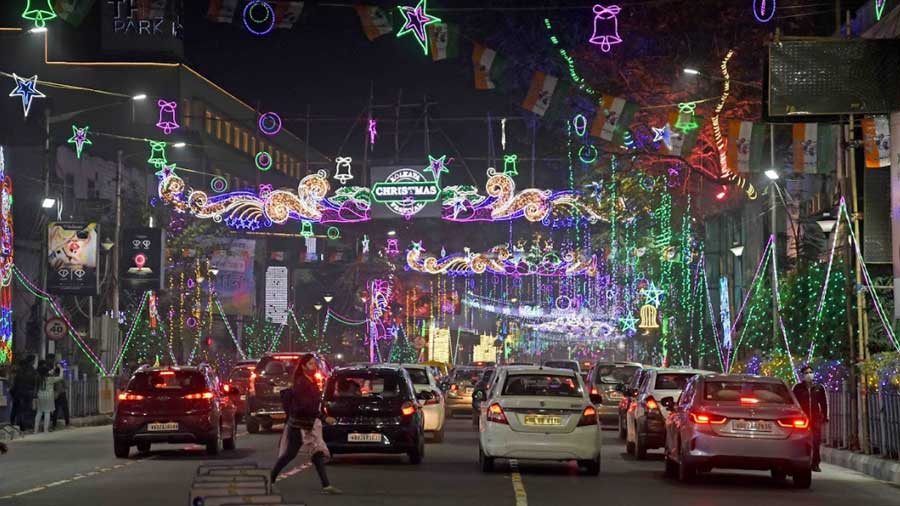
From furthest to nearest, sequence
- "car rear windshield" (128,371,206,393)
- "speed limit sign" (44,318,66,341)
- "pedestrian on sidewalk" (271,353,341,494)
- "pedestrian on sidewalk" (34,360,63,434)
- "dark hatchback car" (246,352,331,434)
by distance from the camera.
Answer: "speed limit sign" (44,318,66,341) < "pedestrian on sidewalk" (34,360,63,434) < "dark hatchback car" (246,352,331,434) < "car rear windshield" (128,371,206,393) < "pedestrian on sidewalk" (271,353,341,494)

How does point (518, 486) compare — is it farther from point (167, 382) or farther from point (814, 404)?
point (167, 382)

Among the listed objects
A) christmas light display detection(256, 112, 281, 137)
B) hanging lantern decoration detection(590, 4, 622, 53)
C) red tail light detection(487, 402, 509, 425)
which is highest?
hanging lantern decoration detection(590, 4, 622, 53)

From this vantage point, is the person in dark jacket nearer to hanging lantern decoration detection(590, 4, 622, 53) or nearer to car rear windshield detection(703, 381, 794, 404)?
car rear windshield detection(703, 381, 794, 404)

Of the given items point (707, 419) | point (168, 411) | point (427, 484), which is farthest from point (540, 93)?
point (427, 484)

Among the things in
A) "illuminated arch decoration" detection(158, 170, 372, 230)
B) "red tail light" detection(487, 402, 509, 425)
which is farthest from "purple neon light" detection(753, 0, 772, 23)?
"illuminated arch decoration" detection(158, 170, 372, 230)

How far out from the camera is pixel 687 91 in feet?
119

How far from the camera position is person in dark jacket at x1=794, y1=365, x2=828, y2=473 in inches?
896

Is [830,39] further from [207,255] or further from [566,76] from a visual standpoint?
[207,255]

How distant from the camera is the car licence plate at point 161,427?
997 inches

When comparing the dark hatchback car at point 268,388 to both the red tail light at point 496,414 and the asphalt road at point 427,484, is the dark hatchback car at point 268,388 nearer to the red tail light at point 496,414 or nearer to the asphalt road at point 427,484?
the asphalt road at point 427,484

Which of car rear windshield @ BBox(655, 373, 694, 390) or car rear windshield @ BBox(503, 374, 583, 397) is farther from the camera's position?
car rear windshield @ BBox(655, 373, 694, 390)

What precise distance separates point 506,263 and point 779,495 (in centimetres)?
3805

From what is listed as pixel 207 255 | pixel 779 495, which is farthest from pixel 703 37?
pixel 207 255

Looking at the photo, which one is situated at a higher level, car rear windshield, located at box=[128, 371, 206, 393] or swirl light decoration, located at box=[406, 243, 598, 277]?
swirl light decoration, located at box=[406, 243, 598, 277]
